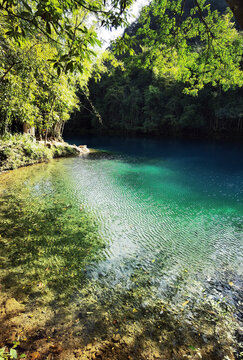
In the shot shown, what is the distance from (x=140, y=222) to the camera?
579 cm

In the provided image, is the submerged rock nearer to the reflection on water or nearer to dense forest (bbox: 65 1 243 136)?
the reflection on water

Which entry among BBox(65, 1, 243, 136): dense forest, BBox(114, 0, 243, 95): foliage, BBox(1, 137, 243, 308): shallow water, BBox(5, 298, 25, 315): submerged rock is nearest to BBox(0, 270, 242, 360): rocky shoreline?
BBox(5, 298, 25, 315): submerged rock

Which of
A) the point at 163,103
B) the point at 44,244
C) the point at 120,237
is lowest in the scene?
the point at 120,237

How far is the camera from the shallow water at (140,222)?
3.64m

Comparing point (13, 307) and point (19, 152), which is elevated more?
point (19, 152)

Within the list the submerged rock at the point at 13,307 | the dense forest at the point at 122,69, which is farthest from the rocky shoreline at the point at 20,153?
the submerged rock at the point at 13,307

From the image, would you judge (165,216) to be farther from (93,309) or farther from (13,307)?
(13,307)

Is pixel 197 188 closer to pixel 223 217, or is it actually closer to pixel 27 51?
pixel 223 217

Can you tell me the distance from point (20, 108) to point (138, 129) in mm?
32174

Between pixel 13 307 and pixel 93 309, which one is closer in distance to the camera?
pixel 13 307

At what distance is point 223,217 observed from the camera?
247 inches

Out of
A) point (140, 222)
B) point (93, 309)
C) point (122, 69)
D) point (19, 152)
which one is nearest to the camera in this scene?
point (93, 309)

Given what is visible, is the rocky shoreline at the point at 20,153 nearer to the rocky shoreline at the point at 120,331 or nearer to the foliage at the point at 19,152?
the foliage at the point at 19,152

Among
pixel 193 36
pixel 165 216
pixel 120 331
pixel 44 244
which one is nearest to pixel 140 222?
pixel 165 216
